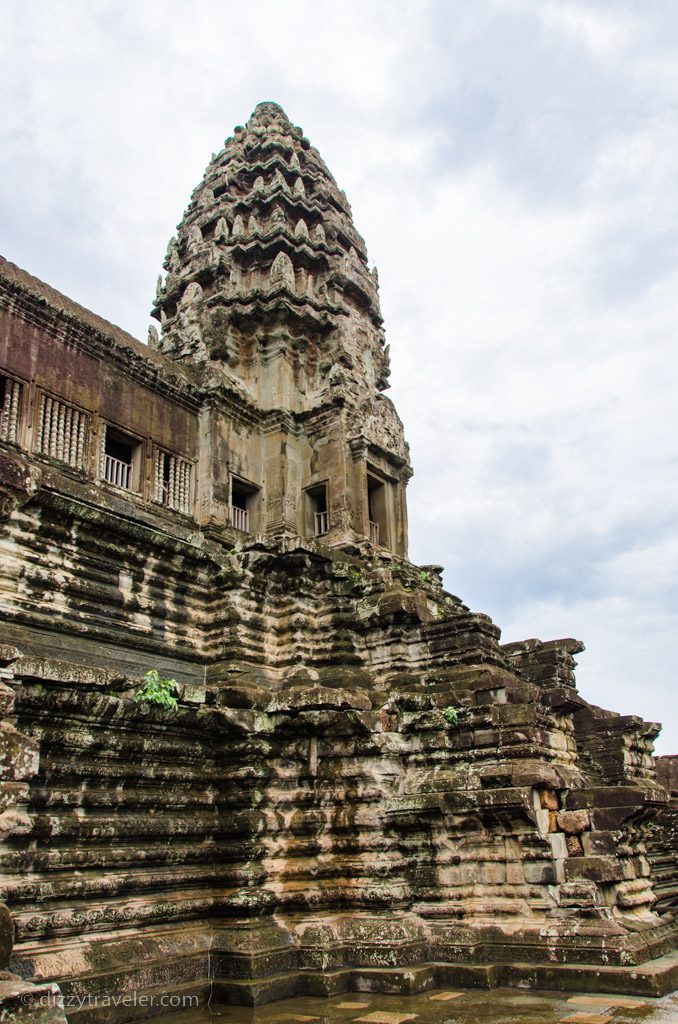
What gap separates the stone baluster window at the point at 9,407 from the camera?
1164 centimetres

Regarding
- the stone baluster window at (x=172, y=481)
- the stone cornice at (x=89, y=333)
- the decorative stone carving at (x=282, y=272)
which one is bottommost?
the stone baluster window at (x=172, y=481)

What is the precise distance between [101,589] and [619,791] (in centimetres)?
817

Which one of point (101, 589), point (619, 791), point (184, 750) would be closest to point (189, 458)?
point (101, 589)

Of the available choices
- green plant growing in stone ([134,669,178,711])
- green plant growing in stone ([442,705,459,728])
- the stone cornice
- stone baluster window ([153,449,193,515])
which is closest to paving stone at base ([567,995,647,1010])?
green plant growing in stone ([442,705,459,728])

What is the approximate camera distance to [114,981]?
331 inches

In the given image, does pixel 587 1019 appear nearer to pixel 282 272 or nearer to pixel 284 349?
pixel 284 349

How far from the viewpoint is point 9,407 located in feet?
39.0

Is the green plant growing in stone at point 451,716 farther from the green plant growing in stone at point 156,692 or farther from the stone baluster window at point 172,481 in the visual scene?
the stone baluster window at point 172,481

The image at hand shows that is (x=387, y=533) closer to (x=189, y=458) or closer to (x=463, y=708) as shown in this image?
(x=189, y=458)

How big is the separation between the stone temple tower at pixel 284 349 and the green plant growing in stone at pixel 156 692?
4.74m

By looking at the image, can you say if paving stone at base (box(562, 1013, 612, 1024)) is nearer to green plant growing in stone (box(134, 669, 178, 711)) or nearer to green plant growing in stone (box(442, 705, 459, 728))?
green plant growing in stone (box(442, 705, 459, 728))

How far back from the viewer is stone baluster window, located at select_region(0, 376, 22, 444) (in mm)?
11642

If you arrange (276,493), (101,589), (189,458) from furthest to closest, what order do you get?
(276,493)
(189,458)
(101,589)

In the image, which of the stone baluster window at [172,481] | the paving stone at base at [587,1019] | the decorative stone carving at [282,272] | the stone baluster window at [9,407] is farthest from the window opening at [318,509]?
the paving stone at base at [587,1019]
